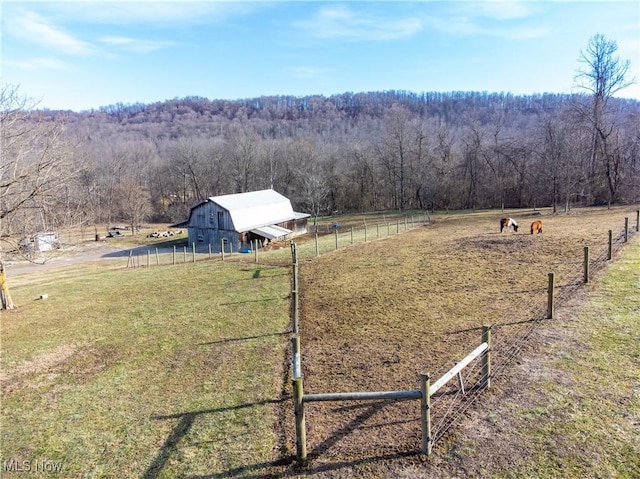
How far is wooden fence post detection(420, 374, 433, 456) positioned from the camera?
5480 millimetres

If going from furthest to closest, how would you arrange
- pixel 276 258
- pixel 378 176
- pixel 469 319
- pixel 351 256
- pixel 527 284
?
pixel 378 176 → pixel 276 258 → pixel 351 256 → pixel 527 284 → pixel 469 319

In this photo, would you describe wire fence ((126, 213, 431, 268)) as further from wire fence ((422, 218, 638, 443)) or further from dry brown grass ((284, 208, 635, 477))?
wire fence ((422, 218, 638, 443))

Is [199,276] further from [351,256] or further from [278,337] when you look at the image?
[278,337]

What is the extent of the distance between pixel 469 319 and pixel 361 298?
3855 mm

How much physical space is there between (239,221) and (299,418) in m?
33.0

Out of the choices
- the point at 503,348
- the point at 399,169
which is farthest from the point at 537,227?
the point at 399,169

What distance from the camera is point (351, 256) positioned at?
71.3 feet

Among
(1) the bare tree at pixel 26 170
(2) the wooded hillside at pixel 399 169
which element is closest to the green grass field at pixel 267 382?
(1) the bare tree at pixel 26 170

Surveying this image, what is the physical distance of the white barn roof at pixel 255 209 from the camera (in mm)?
37844

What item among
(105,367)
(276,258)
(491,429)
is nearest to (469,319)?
(491,429)

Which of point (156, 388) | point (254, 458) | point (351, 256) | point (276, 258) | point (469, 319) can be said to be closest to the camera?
point (254, 458)

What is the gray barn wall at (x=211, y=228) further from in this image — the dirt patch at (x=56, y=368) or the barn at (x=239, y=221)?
the dirt patch at (x=56, y=368)

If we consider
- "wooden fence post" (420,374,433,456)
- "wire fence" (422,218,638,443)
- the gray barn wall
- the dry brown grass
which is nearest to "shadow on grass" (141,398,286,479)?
the dry brown grass

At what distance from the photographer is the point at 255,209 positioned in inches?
1582
